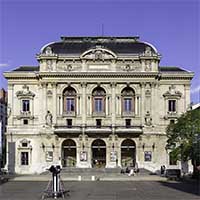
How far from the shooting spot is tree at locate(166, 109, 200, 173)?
57.8 metres

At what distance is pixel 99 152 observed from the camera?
87688mm

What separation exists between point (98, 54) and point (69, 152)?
17.3 m

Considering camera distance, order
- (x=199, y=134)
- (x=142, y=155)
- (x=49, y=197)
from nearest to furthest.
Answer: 1. (x=49, y=197)
2. (x=199, y=134)
3. (x=142, y=155)

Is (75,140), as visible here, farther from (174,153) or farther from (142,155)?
(174,153)

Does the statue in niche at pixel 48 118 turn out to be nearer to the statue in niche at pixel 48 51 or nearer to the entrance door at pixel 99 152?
the entrance door at pixel 99 152

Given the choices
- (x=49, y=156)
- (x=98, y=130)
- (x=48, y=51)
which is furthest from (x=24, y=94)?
(x=98, y=130)

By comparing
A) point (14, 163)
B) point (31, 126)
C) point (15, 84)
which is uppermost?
point (15, 84)

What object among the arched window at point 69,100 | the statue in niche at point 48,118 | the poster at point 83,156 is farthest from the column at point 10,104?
the poster at point 83,156

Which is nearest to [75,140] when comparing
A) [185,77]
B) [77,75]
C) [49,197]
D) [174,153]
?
[77,75]

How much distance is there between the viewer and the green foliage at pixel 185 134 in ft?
190

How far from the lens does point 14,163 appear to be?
8675 cm

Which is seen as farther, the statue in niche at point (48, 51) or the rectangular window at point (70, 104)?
the rectangular window at point (70, 104)

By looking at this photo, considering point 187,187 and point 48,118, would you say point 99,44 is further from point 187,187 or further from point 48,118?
point 187,187

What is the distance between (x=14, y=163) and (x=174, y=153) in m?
34.8
